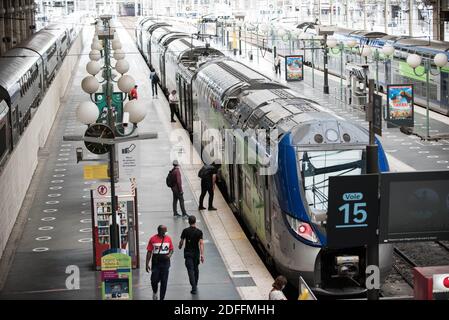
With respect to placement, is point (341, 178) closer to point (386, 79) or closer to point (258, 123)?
point (258, 123)

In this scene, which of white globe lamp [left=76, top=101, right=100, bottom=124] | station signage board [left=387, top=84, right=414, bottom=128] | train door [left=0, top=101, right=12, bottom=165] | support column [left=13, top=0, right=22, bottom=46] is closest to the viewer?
white globe lamp [left=76, top=101, right=100, bottom=124]

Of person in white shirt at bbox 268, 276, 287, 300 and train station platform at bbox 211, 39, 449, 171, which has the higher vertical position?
person in white shirt at bbox 268, 276, 287, 300

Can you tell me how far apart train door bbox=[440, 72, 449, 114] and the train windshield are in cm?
2578

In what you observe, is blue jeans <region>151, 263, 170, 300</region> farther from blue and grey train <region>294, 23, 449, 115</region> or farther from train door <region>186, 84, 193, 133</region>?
blue and grey train <region>294, 23, 449, 115</region>

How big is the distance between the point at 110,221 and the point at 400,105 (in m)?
18.8

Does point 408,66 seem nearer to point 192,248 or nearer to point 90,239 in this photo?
point 90,239

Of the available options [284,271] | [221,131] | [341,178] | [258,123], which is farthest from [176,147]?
[341,178]

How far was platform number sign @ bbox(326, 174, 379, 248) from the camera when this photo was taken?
15.0 metres

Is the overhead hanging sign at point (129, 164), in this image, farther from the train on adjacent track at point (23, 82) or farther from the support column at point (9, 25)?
the support column at point (9, 25)

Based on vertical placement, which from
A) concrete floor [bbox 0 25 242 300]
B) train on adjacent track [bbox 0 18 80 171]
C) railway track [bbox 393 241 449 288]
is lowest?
railway track [bbox 393 241 449 288]

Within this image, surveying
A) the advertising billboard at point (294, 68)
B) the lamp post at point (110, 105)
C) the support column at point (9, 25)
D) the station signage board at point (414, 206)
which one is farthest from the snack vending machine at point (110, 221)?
the support column at point (9, 25)

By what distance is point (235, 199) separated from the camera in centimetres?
2475

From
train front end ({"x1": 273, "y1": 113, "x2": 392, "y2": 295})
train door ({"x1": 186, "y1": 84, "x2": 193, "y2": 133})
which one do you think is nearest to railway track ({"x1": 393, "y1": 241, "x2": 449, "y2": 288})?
train front end ({"x1": 273, "y1": 113, "x2": 392, "y2": 295})

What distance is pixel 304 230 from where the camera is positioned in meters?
17.9
